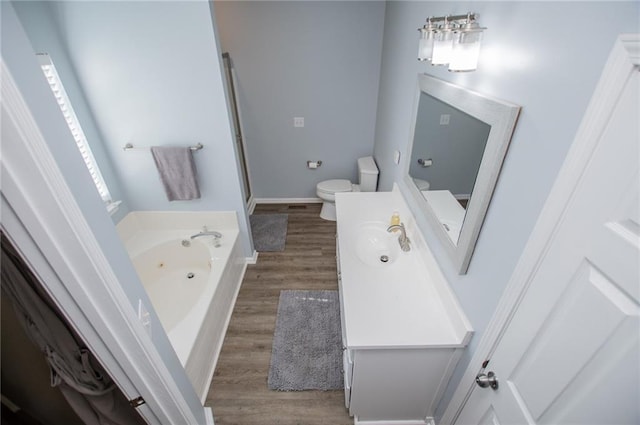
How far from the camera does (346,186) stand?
3400 millimetres

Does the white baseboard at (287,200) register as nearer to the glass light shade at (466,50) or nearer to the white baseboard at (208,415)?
the white baseboard at (208,415)

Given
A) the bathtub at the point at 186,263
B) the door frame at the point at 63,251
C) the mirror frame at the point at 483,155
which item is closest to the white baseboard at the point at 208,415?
the bathtub at the point at 186,263

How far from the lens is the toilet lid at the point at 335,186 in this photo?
3.34 m

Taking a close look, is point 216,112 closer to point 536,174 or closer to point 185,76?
point 185,76

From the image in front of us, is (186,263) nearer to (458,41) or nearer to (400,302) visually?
(400,302)

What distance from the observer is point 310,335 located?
214 cm

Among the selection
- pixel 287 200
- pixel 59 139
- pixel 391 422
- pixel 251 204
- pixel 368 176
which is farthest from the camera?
pixel 287 200

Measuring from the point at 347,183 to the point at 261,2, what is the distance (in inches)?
82.2

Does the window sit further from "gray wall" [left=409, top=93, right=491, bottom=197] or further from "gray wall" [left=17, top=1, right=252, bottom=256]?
"gray wall" [left=409, top=93, right=491, bottom=197]

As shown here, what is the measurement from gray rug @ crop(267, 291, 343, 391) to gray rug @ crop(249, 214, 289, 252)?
72 cm

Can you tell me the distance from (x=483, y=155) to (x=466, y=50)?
398 millimetres

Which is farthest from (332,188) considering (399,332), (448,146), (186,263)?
(399,332)

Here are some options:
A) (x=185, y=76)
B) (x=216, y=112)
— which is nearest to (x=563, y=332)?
(x=216, y=112)

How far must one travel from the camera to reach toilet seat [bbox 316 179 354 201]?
3.34 meters
